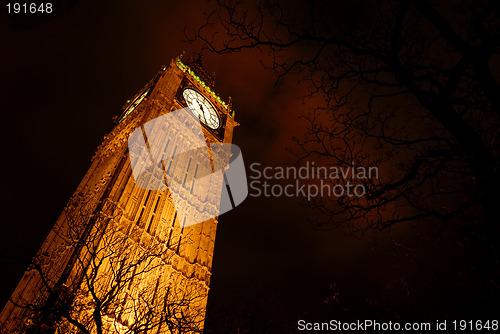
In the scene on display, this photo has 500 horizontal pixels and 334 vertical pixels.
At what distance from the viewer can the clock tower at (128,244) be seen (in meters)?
17.4

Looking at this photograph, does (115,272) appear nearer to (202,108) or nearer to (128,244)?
(128,244)

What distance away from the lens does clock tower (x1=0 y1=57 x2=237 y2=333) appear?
17.4m

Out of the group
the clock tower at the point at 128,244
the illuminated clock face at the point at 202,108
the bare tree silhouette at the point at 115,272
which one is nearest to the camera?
the clock tower at the point at 128,244

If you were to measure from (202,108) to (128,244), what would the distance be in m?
20.5

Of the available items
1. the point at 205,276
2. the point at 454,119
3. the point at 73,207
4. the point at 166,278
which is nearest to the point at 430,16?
the point at 454,119

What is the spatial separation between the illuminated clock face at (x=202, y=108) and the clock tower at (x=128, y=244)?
163 mm

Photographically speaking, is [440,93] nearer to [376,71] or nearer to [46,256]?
[376,71]

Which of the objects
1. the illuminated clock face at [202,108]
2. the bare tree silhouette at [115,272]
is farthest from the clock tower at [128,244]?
the illuminated clock face at [202,108]

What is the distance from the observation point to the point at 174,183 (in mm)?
27188

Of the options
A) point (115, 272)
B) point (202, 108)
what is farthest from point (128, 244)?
point (202, 108)

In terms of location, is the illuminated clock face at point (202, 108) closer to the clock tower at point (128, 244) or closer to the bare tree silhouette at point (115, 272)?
the clock tower at point (128, 244)

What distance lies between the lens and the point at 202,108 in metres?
35.1

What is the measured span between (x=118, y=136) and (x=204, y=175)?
8.40 m

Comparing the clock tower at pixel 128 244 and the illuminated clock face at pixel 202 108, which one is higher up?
the illuminated clock face at pixel 202 108
